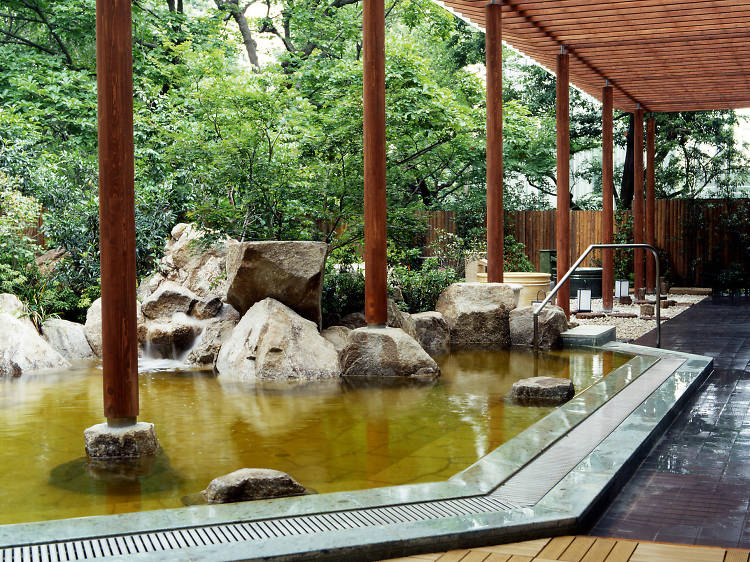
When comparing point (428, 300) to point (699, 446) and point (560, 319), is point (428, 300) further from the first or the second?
point (699, 446)

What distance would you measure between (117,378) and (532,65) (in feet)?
62.8

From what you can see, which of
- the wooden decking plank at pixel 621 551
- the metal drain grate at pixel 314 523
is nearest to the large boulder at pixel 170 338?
the metal drain grate at pixel 314 523

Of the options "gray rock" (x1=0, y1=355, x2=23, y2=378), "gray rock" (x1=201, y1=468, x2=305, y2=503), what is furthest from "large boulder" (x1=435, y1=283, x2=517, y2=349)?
"gray rock" (x1=201, y1=468, x2=305, y2=503)

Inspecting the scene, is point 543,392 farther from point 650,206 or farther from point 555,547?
point 650,206

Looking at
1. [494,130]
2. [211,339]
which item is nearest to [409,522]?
[211,339]

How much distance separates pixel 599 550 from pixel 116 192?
3.07m

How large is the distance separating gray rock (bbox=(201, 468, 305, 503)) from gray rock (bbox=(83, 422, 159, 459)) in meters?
1.06

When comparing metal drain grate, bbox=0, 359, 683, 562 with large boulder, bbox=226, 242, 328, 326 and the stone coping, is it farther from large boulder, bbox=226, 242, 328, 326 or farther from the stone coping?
large boulder, bbox=226, 242, 328, 326

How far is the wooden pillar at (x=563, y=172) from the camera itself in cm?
1104

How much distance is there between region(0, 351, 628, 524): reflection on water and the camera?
4234 mm

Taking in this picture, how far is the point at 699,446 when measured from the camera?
4.61m

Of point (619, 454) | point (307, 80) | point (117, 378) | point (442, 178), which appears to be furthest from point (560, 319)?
point (442, 178)

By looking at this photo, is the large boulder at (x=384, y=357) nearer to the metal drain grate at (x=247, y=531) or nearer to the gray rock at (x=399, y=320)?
the gray rock at (x=399, y=320)

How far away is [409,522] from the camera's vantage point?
324cm
